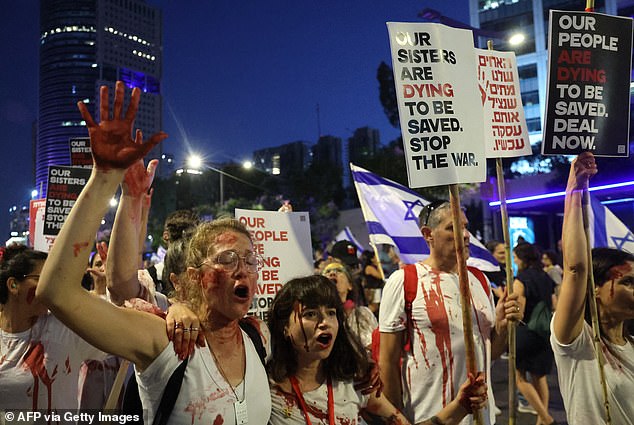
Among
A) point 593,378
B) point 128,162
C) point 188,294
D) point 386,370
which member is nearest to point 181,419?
point 188,294

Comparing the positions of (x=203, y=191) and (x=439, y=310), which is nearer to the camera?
(x=439, y=310)

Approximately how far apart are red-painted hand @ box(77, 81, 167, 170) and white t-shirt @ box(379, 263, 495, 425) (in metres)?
2.18

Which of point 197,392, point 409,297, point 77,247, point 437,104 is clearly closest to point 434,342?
point 409,297

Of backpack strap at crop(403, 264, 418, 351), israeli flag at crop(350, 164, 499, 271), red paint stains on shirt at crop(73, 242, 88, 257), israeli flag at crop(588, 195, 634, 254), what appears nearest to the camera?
red paint stains on shirt at crop(73, 242, 88, 257)

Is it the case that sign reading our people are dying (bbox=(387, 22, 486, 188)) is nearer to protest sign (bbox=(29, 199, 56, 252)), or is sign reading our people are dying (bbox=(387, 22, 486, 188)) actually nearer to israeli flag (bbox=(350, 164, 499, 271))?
israeli flag (bbox=(350, 164, 499, 271))

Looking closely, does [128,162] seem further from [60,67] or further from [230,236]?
[60,67]

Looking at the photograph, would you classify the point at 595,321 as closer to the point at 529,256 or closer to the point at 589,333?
the point at 589,333

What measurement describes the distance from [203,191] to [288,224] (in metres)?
51.4

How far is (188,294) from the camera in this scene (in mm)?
2422

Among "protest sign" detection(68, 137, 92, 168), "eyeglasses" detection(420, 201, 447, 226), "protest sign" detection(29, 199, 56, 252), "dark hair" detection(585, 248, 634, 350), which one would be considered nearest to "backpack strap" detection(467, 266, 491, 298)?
"eyeglasses" detection(420, 201, 447, 226)

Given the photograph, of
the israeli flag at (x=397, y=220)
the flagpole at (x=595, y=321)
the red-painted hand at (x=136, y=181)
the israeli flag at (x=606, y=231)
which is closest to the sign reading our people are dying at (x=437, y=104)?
the flagpole at (x=595, y=321)

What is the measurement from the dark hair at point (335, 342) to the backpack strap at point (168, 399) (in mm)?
760

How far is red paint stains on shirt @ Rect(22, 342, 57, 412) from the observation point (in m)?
3.24

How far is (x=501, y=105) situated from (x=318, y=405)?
8.93 ft
